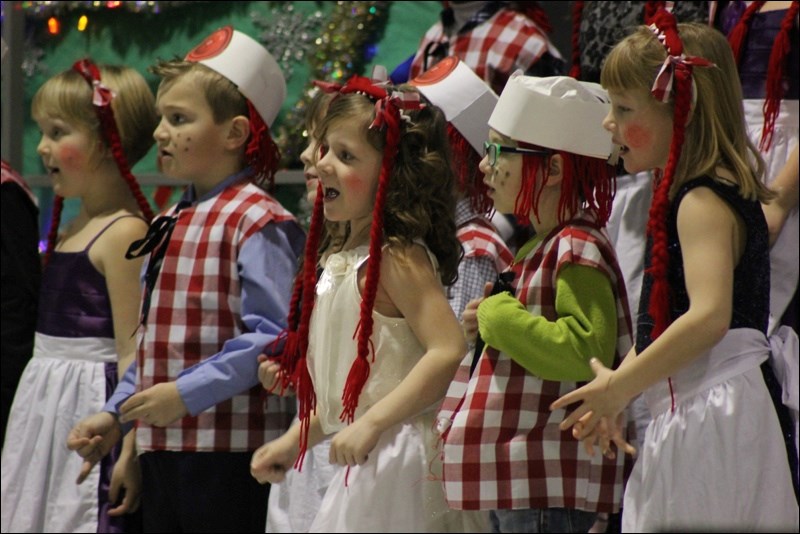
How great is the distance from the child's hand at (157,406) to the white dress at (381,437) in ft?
1.39

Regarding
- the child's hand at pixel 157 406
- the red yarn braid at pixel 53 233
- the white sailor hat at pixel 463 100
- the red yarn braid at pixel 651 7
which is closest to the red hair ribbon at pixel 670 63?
the white sailor hat at pixel 463 100

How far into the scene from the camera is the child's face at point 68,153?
3.71 m

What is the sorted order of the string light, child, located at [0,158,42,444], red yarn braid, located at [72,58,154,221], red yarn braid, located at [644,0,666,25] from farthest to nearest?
the string light → child, located at [0,158,42,444] → red yarn braid, located at [72,58,154,221] → red yarn braid, located at [644,0,666,25]

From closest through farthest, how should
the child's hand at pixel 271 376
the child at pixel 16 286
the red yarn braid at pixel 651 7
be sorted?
the child's hand at pixel 271 376 → the red yarn braid at pixel 651 7 → the child at pixel 16 286

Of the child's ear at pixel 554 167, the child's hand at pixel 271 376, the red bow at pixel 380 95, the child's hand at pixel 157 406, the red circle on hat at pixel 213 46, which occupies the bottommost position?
the child's hand at pixel 157 406

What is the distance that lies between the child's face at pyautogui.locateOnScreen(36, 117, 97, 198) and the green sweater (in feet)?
5.28

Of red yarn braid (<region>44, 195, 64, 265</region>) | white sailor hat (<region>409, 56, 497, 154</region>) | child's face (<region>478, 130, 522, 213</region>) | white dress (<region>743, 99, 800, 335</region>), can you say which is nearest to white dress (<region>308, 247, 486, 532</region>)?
child's face (<region>478, 130, 522, 213</region>)

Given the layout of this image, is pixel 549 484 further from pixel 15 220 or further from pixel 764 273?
pixel 15 220

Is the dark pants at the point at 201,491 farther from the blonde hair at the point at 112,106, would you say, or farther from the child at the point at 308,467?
the blonde hair at the point at 112,106

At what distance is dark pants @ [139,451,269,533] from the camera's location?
319 centimetres

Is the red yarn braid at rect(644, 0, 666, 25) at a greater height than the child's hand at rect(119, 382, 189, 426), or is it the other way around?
the red yarn braid at rect(644, 0, 666, 25)

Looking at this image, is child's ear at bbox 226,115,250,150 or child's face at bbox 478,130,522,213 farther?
child's ear at bbox 226,115,250,150

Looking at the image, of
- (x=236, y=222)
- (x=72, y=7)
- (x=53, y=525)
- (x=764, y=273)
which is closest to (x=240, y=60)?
(x=236, y=222)

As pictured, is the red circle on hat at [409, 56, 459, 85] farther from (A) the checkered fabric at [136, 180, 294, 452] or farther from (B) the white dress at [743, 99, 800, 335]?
(B) the white dress at [743, 99, 800, 335]
